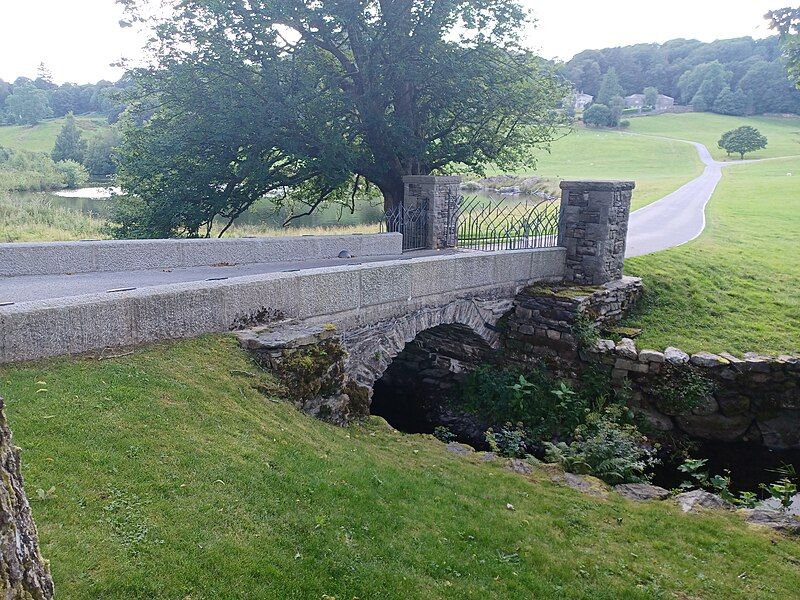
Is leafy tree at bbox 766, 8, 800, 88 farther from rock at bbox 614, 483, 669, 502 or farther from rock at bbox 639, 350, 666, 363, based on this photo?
rock at bbox 614, 483, 669, 502

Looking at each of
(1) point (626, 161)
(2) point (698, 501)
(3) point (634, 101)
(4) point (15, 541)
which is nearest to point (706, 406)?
(2) point (698, 501)

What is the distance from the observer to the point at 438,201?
15.7 metres

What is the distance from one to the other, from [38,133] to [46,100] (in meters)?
20.3

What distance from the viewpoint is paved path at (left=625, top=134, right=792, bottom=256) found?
18.8 m

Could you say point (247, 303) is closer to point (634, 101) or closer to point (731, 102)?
point (731, 102)

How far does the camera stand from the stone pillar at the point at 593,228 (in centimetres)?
1312

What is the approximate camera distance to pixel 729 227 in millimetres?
22906

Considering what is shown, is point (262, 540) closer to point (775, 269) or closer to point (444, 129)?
point (444, 129)

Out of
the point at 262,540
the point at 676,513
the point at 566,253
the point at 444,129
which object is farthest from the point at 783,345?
the point at 262,540

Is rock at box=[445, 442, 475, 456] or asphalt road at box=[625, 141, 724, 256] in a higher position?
asphalt road at box=[625, 141, 724, 256]

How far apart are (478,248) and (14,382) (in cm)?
1223

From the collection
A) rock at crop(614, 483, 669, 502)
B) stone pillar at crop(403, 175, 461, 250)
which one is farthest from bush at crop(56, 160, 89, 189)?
rock at crop(614, 483, 669, 502)

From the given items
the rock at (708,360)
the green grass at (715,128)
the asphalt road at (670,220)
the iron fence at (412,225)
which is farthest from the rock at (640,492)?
the green grass at (715,128)

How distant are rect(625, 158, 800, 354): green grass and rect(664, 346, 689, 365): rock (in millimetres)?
315
